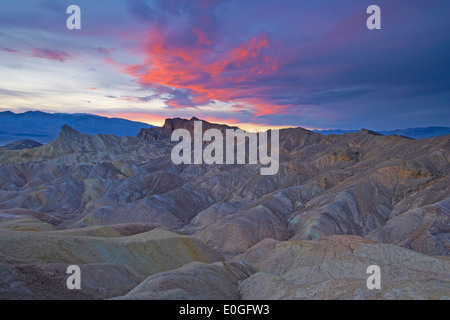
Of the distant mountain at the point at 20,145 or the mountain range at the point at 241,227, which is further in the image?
the distant mountain at the point at 20,145

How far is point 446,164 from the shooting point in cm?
5991

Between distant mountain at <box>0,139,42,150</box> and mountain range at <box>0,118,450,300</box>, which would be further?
distant mountain at <box>0,139,42,150</box>

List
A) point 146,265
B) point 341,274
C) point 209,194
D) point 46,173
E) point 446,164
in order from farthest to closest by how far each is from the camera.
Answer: point 46,173
point 209,194
point 446,164
point 146,265
point 341,274

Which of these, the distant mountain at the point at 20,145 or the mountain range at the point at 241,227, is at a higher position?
the distant mountain at the point at 20,145

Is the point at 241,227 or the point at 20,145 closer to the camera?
the point at 241,227

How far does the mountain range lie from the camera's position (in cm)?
1717

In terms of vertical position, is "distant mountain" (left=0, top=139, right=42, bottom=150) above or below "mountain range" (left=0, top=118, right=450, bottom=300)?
above

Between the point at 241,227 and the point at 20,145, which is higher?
the point at 20,145

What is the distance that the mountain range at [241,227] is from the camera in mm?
17172

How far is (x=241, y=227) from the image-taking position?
166 feet

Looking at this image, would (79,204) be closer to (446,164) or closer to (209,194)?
(209,194)

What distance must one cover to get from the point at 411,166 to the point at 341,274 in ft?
164
